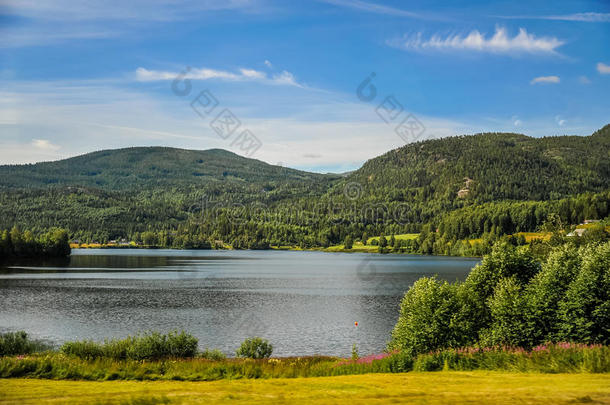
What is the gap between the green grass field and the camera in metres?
18.7

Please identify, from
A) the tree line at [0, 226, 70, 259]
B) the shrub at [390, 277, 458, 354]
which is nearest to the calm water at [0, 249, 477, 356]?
the shrub at [390, 277, 458, 354]

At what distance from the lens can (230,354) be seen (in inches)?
1857

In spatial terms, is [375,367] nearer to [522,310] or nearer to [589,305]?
[522,310]

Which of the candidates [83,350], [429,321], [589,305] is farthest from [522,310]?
[83,350]

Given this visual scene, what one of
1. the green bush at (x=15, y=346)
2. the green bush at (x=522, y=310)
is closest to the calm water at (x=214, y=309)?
the green bush at (x=15, y=346)

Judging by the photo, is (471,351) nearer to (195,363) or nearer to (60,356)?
(195,363)

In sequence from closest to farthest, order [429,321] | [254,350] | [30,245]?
[429,321], [254,350], [30,245]

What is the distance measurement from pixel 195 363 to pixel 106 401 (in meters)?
16.6

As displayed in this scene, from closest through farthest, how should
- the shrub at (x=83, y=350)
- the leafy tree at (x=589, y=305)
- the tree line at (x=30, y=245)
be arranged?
1. the leafy tree at (x=589, y=305)
2. the shrub at (x=83, y=350)
3. the tree line at (x=30, y=245)

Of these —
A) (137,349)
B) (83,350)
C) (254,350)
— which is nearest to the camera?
(83,350)

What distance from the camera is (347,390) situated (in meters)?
21.0

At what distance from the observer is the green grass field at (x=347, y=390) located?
61.3 ft

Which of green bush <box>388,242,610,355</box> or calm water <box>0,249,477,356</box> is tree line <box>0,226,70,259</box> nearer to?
calm water <box>0,249,477,356</box>

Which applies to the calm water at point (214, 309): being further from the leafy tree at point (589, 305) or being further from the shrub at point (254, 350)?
the leafy tree at point (589, 305)
